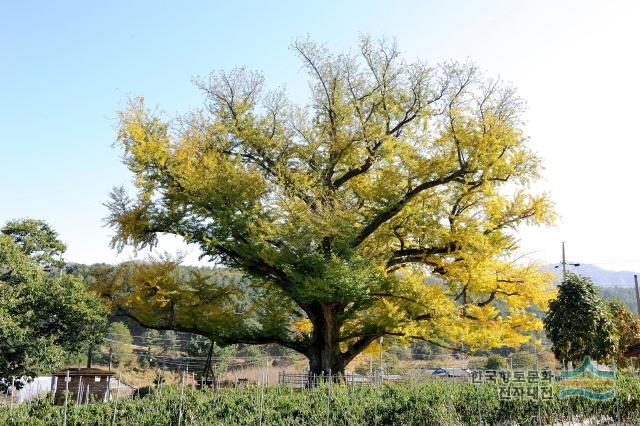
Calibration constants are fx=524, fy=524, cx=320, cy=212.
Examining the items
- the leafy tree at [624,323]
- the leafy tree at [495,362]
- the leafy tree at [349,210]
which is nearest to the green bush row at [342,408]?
the leafy tree at [349,210]

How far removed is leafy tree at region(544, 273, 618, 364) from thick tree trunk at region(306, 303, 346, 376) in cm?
739

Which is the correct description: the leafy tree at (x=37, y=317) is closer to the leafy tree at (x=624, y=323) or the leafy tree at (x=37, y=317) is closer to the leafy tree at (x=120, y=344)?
the leafy tree at (x=624, y=323)

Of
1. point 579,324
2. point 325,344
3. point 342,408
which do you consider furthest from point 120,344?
point 342,408

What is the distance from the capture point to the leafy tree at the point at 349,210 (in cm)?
1565

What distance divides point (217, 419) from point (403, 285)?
8.66 metres

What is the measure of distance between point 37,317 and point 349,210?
9.19 m

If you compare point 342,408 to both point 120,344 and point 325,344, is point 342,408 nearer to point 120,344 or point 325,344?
point 325,344

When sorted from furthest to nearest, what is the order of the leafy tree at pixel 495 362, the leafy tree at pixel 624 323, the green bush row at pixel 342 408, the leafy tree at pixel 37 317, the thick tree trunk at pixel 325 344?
the leafy tree at pixel 495 362 → the leafy tree at pixel 624 323 → the thick tree trunk at pixel 325 344 → the leafy tree at pixel 37 317 → the green bush row at pixel 342 408

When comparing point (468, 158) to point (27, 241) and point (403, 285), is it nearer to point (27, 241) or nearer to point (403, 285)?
point (403, 285)

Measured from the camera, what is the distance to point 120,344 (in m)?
45.0

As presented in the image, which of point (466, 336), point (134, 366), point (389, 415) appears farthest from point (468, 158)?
point (134, 366)

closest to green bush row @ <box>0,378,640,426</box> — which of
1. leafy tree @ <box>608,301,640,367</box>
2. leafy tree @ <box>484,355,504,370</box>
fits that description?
leafy tree @ <box>608,301,640,367</box>

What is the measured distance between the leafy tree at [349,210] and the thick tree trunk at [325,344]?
62 millimetres

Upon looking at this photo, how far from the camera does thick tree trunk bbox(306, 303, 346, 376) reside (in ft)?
56.9
